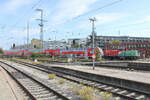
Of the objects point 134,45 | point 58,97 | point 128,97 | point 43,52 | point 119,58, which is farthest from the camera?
point 134,45

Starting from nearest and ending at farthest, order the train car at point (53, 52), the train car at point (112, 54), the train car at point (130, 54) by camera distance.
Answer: the train car at point (130, 54) → the train car at point (112, 54) → the train car at point (53, 52)

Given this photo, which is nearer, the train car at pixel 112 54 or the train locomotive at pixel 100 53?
the train locomotive at pixel 100 53

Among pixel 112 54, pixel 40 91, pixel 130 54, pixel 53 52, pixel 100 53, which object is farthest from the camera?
pixel 53 52

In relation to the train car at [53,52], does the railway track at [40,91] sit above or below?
below

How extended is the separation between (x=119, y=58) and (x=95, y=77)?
158 feet

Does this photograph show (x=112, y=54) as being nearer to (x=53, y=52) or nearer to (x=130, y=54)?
(x=130, y=54)

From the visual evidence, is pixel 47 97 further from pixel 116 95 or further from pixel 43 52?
pixel 43 52

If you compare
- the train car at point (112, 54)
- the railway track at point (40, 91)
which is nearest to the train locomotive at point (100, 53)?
the train car at point (112, 54)

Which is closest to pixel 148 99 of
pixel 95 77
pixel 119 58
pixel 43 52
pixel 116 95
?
pixel 116 95

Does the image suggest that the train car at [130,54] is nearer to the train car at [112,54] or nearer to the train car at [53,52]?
the train car at [112,54]

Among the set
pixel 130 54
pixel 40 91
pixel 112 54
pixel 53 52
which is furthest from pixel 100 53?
pixel 40 91

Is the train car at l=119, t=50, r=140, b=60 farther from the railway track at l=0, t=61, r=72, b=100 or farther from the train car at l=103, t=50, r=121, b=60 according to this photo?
the railway track at l=0, t=61, r=72, b=100

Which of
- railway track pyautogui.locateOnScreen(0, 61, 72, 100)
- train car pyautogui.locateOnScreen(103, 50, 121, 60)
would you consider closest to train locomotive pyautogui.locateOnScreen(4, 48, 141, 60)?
train car pyautogui.locateOnScreen(103, 50, 121, 60)

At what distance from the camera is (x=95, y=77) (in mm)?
16656
